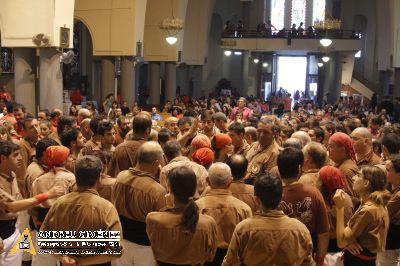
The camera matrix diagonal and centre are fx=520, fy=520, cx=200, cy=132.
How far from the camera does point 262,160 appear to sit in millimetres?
6773

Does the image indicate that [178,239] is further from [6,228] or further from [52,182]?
[6,228]

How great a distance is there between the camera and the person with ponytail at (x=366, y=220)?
4406 mm

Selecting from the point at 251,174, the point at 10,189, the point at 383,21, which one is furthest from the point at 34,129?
the point at 383,21

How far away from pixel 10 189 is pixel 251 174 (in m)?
2.91

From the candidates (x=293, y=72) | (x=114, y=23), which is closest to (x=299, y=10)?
(x=293, y=72)

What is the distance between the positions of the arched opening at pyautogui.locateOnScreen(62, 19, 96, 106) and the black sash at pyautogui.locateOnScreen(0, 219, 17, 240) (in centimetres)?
2083

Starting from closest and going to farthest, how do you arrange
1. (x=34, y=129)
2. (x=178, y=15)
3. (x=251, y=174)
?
(x=251, y=174) < (x=34, y=129) < (x=178, y=15)

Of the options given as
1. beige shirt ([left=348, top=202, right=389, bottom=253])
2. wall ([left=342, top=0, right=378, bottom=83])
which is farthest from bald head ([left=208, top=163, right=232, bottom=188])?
wall ([left=342, top=0, right=378, bottom=83])

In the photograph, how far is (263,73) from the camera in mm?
35469

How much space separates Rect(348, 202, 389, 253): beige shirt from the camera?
440 cm

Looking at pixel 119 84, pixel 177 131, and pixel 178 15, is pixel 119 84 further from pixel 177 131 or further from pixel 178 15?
pixel 177 131

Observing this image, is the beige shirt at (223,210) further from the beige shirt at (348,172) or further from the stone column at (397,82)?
the stone column at (397,82)

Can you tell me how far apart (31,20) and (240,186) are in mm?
9110

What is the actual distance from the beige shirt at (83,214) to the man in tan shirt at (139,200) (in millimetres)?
667
